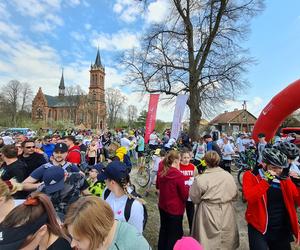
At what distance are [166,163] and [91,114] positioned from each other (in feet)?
224

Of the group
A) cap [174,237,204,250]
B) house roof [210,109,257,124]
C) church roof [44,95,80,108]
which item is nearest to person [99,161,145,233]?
cap [174,237,204,250]

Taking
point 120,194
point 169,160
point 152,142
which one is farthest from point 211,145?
point 120,194

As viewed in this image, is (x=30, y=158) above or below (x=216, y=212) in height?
above

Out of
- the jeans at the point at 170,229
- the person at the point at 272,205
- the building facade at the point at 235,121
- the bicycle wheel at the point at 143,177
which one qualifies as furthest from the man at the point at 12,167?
the building facade at the point at 235,121

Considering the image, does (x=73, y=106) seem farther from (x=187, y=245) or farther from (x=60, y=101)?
(x=187, y=245)

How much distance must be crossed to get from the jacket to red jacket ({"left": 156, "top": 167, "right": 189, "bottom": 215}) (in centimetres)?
40

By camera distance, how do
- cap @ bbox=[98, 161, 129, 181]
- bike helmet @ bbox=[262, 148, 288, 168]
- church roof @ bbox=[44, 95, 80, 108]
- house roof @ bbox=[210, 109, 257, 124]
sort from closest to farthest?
cap @ bbox=[98, 161, 129, 181] → bike helmet @ bbox=[262, 148, 288, 168] → house roof @ bbox=[210, 109, 257, 124] → church roof @ bbox=[44, 95, 80, 108]

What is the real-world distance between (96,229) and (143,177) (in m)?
7.92

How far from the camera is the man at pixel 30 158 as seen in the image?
4.75 meters

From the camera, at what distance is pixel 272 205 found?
2.86 metres

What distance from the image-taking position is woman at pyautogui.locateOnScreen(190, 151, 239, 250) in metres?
3.31

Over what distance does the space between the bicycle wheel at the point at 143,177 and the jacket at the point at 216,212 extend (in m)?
5.60

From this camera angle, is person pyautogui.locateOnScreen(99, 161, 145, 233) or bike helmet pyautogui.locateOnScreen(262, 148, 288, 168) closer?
person pyautogui.locateOnScreen(99, 161, 145, 233)

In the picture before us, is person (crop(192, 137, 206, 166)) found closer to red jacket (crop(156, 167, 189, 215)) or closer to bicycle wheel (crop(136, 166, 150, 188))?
bicycle wheel (crop(136, 166, 150, 188))
